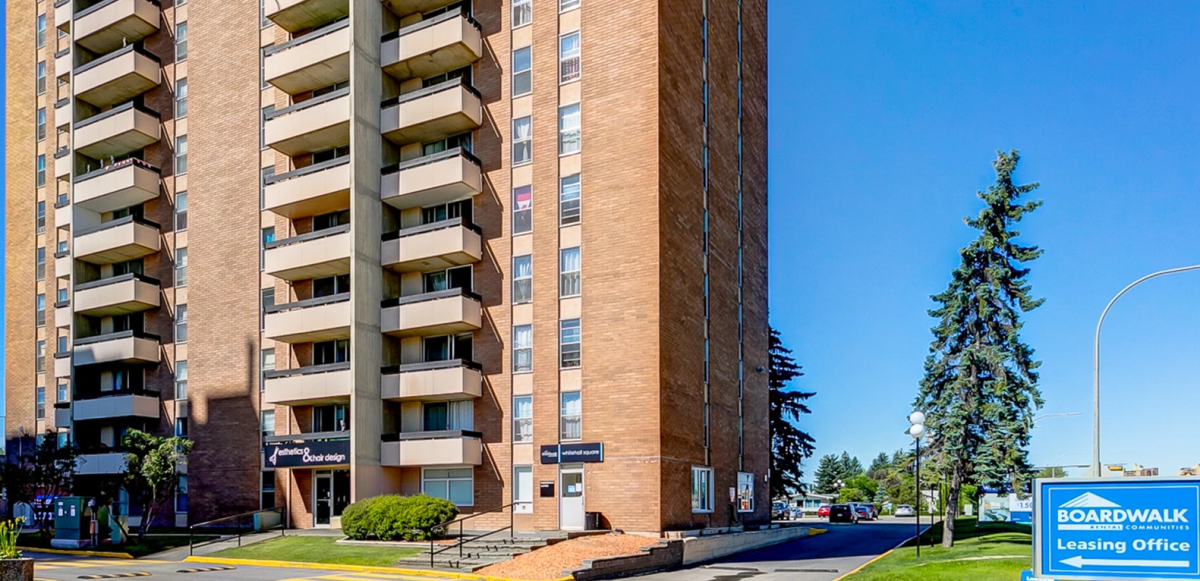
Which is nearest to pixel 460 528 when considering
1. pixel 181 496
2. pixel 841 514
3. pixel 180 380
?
pixel 181 496

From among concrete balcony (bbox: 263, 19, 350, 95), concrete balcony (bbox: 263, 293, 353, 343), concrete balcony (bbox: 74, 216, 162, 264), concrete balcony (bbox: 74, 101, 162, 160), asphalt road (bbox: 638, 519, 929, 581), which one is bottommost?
asphalt road (bbox: 638, 519, 929, 581)

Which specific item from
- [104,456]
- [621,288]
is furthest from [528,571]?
[104,456]

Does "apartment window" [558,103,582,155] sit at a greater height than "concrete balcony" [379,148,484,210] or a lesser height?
greater

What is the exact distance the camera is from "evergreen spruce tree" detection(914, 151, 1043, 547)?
34.7 m

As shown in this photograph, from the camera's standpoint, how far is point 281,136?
39.8 m

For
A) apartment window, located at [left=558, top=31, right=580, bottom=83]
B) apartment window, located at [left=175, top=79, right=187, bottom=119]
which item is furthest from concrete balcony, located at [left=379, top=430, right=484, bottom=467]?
apartment window, located at [left=175, top=79, right=187, bottom=119]

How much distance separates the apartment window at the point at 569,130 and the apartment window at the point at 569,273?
11.7 ft

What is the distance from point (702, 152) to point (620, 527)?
49.0ft

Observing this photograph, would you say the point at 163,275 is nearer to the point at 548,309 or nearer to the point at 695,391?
the point at 548,309

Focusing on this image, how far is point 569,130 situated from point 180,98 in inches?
796

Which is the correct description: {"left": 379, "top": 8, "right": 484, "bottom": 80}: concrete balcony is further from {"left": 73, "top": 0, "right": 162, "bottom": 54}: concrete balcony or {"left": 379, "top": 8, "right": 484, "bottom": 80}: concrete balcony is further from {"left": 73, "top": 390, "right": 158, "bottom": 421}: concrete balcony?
{"left": 73, "top": 390, "right": 158, "bottom": 421}: concrete balcony

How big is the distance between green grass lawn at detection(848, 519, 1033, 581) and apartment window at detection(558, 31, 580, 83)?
62.8 feet

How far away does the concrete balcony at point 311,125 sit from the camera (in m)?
38.2

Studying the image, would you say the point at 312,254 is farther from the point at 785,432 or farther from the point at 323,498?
the point at 785,432
